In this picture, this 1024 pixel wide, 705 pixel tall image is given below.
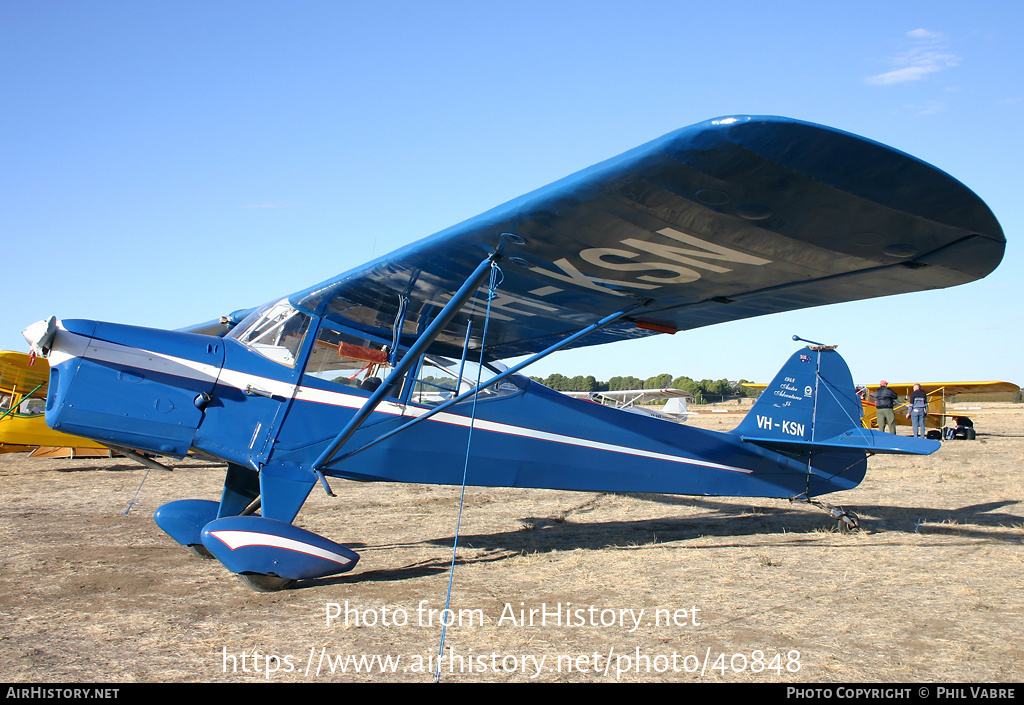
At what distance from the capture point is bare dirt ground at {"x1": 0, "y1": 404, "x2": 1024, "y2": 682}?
2951 mm

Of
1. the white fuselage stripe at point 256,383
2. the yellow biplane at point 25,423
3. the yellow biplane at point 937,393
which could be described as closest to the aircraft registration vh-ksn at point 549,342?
the white fuselage stripe at point 256,383

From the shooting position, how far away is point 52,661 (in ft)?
9.62

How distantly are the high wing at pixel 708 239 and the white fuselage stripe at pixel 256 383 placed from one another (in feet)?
2.29

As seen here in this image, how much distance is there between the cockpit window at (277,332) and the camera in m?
5.19

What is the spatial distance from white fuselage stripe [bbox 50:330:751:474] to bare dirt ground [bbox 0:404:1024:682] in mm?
1020

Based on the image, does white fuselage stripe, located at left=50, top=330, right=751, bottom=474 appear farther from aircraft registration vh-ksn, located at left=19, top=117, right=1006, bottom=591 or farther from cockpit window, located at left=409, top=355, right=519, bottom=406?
cockpit window, located at left=409, top=355, right=519, bottom=406

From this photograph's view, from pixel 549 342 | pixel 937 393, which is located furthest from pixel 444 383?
pixel 937 393

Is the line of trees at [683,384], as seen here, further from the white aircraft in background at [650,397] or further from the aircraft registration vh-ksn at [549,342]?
the aircraft registration vh-ksn at [549,342]

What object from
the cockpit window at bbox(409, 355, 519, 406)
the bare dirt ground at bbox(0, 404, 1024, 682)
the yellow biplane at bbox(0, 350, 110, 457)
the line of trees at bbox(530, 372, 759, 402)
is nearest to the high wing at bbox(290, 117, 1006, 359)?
the cockpit window at bbox(409, 355, 519, 406)

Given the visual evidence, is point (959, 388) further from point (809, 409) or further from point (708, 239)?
point (708, 239)

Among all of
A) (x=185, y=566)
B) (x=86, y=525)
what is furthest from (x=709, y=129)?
(x=86, y=525)

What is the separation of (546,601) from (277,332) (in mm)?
3016
